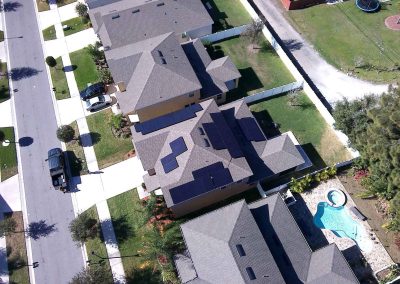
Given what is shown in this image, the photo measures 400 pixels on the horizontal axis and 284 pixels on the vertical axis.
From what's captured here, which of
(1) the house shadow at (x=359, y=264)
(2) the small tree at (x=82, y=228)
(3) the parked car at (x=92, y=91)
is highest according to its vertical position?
(3) the parked car at (x=92, y=91)

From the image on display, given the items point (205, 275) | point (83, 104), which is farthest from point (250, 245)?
point (83, 104)

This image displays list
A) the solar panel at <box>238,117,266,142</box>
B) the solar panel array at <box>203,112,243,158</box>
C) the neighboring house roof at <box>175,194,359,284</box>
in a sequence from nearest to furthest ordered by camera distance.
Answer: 1. the neighboring house roof at <box>175,194,359,284</box>
2. the solar panel array at <box>203,112,243,158</box>
3. the solar panel at <box>238,117,266,142</box>

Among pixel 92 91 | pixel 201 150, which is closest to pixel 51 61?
pixel 92 91

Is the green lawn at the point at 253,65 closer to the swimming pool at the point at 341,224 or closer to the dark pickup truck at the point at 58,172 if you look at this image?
the swimming pool at the point at 341,224

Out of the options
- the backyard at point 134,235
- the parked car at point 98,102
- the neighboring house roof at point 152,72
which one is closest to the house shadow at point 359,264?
the backyard at point 134,235

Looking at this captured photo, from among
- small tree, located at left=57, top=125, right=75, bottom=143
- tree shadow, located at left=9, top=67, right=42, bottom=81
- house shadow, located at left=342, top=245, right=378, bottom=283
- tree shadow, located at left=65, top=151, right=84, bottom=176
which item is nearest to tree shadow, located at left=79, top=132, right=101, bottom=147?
small tree, located at left=57, top=125, right=75, bottom=143

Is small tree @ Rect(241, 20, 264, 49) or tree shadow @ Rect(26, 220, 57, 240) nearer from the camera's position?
tree shadow @ Rect(26, 220, 57, 240)

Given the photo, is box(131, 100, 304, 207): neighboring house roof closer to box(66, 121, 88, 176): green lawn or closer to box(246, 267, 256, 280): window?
box(66, 121, 88, 176): green lawn
